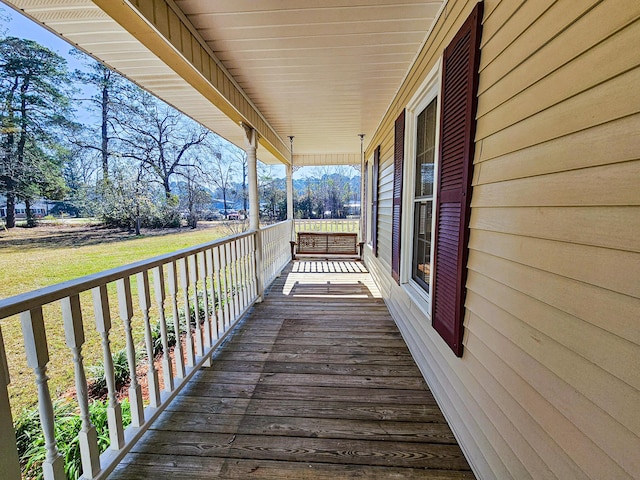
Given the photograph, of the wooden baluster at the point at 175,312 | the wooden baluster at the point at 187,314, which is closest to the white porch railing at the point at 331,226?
the wooden baluster at the point at 187,314

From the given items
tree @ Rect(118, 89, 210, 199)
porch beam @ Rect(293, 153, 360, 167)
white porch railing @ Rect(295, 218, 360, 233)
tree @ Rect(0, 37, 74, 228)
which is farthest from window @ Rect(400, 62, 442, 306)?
tree @ Rect(118, 89, 210, 199)

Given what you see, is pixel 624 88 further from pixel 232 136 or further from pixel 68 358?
pixel 68 358

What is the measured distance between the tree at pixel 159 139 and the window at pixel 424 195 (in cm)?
1031

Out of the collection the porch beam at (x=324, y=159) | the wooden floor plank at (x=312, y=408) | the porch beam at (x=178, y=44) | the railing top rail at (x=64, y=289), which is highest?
the porch beam at (x=324, y=159)

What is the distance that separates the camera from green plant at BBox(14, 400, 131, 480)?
1479mm

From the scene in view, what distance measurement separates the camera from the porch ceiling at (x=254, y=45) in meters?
1.63

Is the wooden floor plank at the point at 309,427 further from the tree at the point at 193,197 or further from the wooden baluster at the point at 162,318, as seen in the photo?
the tree at the point at 193,197

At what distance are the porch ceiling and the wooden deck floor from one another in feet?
7.68

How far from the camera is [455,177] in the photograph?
1513 millimetres

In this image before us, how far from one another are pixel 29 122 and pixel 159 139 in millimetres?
4697

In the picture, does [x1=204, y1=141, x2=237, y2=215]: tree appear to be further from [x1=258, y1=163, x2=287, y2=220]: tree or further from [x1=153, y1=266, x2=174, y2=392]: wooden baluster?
[x1=153, y1=266, x2=174, y2=392]: wooden baluster

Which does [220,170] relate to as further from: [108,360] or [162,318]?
[108,360]

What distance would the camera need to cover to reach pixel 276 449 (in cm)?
147

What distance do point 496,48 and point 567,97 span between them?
54 cm
